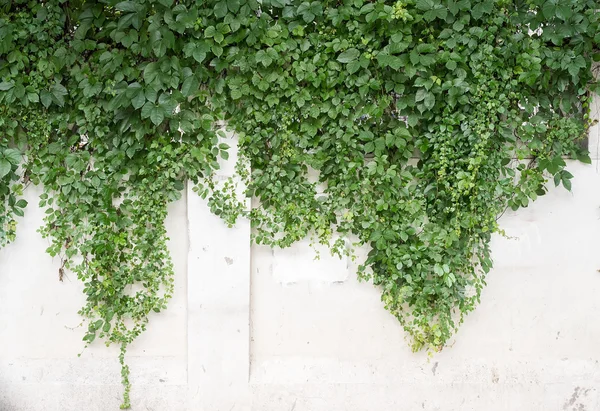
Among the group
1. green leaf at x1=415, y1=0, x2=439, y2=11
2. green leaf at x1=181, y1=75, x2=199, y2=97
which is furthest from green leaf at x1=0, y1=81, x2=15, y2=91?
green leaf at x1=415, y1=0, x2=439, y2=11

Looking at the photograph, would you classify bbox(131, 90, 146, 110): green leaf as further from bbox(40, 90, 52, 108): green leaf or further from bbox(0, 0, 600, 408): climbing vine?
bbox(40, 90, 52, 108): green leaf

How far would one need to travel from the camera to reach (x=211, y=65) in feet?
9.27

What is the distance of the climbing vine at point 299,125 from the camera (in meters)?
2.75

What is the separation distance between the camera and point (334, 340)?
3102mm

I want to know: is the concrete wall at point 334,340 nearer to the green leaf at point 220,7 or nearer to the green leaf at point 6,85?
the green leaf at point 6,85

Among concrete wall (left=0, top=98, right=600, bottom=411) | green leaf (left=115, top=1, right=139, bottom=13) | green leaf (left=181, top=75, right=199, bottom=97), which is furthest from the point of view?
concrete wall (left=0, top=98, right=600, bottom=411)

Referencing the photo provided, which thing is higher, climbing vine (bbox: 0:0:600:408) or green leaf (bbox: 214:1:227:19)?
green leaf (bbox: 214:1:227:19)

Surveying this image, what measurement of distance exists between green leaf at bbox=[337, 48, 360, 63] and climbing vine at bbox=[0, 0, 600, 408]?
0.01m

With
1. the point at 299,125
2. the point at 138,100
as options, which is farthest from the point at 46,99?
the point at 299,125

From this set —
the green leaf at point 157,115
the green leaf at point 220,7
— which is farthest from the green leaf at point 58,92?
the green leaf at point 220,7

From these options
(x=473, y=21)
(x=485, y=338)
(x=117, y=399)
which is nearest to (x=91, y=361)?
(x=117, y=399)

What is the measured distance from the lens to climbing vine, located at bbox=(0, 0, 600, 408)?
2.75 m

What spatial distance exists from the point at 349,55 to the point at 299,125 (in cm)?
47

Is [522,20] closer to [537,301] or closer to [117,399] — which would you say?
[537,301]
